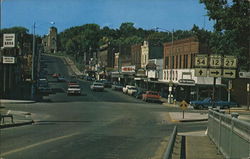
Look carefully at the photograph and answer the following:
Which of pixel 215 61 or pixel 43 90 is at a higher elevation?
pixel 215 61

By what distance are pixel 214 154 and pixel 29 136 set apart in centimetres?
880

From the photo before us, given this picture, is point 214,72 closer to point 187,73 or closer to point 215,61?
point 215,61

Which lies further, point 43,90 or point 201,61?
point 43,90

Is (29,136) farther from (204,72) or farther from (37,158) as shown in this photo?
(204,72)

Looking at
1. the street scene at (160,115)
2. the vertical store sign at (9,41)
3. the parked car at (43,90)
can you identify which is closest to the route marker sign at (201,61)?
the street scene at (160,115)

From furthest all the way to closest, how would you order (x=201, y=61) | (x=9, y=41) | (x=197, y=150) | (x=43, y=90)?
(x=43, y=90), (x=9, y=41), (x=201, y=61), (x=197, y=150)

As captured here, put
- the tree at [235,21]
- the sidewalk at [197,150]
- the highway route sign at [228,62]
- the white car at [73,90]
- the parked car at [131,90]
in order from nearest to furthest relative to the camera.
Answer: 1. the sidewalk at [197,150]
2. the highway route sign at [228,62]
3. the tree at [235,21]
4. the white car at [73,90]
5. the parked car at [131,90]

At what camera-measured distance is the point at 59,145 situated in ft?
57.2

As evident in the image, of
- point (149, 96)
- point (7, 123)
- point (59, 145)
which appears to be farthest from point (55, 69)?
point (59, 145)

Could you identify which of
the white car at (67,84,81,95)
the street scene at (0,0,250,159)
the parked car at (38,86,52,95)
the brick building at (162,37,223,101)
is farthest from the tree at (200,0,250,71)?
the parked car at (38,86,52,95)

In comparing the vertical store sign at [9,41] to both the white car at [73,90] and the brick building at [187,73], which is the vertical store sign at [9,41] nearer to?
the white car at [73,90]

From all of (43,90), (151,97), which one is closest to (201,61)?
(151,97)

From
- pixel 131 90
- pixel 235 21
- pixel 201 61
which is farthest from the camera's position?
pixel 131 90

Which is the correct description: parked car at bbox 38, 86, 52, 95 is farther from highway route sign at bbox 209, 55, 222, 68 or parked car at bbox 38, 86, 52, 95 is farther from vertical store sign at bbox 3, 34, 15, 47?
highway route sign at bbox 209, 55, 222, 68
